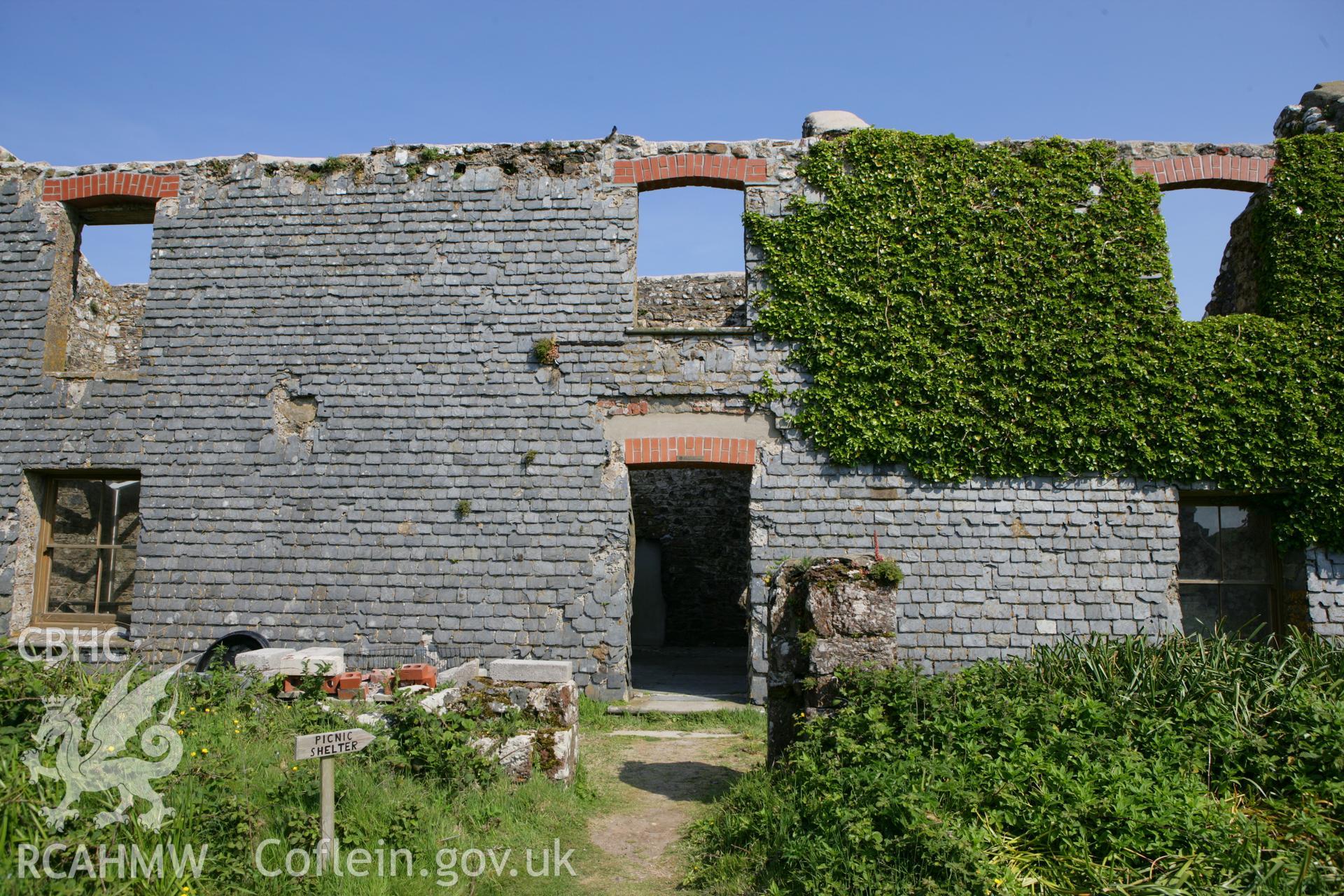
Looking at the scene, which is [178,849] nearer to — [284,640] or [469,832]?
[469,832]

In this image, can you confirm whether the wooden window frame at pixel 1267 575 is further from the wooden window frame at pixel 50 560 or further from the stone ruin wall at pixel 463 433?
the wooden window frame at pixel 50 560

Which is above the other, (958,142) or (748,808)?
(958,142)

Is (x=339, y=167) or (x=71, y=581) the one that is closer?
(x=339, y=167)

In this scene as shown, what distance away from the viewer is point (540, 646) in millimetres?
8172

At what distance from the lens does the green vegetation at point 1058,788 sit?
3615 mm

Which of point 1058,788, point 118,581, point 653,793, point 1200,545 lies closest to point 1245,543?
point 1200,545

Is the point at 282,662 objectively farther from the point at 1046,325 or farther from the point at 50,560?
the point at 1046,325

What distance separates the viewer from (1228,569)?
855 cm

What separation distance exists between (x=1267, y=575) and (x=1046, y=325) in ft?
10.7

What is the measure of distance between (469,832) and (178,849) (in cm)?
133

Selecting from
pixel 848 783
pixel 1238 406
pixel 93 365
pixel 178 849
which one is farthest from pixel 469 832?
pixel 93 365

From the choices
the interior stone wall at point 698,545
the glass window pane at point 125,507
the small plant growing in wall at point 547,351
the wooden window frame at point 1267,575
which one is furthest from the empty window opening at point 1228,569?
the glass window pane at point 125,507

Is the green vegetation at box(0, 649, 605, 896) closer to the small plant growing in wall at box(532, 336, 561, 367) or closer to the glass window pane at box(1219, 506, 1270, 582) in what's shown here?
the small plant growing in wall at box(532, 336, 561, 367)

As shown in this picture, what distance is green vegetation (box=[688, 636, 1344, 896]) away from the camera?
3615mm
